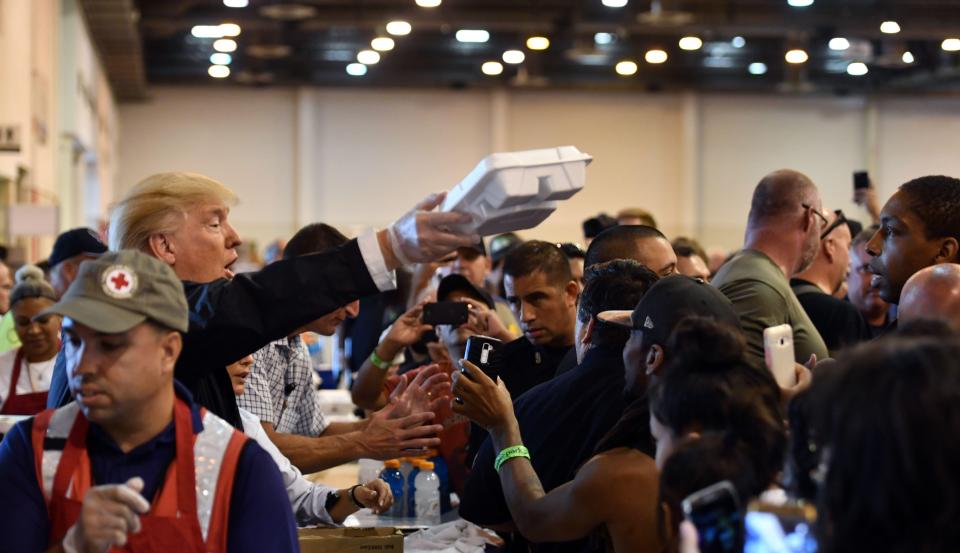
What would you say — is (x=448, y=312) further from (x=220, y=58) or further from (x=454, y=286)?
(x=220, y=58)

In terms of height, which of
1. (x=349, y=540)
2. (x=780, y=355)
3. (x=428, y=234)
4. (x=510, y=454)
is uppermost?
(x=428, y=234)

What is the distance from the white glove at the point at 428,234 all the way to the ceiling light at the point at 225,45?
16.6m

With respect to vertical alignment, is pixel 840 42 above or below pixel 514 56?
below

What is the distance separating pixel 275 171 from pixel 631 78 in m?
6.30

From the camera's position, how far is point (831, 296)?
570 centimetres

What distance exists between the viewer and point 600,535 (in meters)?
2.97

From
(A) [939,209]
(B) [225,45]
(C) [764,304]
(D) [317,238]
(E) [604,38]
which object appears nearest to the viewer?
(A) [939,209]

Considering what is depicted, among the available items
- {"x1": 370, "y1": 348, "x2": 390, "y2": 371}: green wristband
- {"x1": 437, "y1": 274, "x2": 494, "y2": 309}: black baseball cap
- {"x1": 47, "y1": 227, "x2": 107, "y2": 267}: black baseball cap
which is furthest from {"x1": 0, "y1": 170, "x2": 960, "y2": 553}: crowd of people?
{"x1": 47, "y1": 227, "x2": 107, "y2": 267}: black baseball cap

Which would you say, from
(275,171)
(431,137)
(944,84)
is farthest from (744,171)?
(275,171)

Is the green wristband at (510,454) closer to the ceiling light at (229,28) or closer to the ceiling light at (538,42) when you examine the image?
the ceiling light at (229,28)

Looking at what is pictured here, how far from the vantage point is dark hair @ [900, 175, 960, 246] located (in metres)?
4.20

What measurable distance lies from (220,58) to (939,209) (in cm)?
1731

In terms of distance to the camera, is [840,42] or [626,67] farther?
[626,67]

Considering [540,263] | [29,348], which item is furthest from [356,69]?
[540,263]
